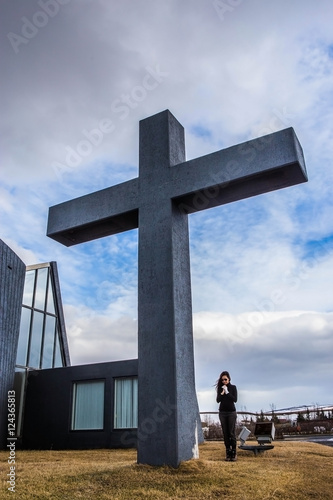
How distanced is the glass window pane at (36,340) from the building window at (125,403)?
5764mm

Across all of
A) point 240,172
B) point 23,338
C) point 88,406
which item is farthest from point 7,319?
point 240,172

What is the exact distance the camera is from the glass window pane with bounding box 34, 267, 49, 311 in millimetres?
20203

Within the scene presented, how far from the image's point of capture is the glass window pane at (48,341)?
64.8ft

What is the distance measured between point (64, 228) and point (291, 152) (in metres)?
3.70

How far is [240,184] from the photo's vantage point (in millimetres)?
6066

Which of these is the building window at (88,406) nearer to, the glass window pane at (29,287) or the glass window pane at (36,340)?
the glass window pane at (36,340)

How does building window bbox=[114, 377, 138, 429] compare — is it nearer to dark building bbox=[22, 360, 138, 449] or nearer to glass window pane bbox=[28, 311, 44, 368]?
dark building bbox=[22, 360, 138, 449]

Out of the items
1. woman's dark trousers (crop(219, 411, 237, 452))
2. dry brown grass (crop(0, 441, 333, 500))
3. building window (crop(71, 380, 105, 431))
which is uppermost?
building window (crop(71, 380, 105, 431))

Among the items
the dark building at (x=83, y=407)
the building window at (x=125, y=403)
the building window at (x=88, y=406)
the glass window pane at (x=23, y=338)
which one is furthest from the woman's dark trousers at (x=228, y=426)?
the glass window pane at (x=23, y=338)

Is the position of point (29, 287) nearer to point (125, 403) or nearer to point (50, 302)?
point (50, 302)

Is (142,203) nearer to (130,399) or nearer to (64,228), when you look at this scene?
(64,228)

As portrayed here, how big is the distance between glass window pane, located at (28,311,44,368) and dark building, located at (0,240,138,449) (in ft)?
2.20

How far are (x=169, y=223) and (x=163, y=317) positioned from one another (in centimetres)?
132

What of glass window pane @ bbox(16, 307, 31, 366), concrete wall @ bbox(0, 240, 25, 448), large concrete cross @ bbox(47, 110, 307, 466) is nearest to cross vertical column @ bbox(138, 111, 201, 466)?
large concrete cross @ bbox(47, 110, 307, 466)
